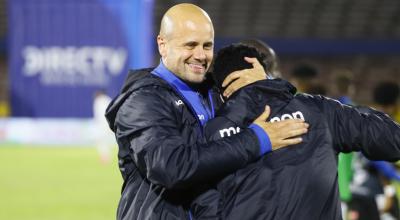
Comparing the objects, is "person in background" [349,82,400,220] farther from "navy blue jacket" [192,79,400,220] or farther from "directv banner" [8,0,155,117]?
"directv banner" [8,0,155,117]

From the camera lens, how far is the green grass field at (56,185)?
41.8 ft

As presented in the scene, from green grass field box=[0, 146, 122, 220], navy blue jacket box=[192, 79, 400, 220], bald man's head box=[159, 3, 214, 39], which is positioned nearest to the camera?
navy blue jacket box=[192, 79, 400, 220]

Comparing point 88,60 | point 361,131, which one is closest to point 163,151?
point 361,131

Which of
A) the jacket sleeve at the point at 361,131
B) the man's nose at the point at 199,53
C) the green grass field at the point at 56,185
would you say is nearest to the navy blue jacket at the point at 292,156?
the jacket sleeve at the point at 361,131

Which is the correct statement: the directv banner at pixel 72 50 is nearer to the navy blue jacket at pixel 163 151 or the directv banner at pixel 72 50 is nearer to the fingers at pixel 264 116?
the navy blue jacket at pixel 163 151

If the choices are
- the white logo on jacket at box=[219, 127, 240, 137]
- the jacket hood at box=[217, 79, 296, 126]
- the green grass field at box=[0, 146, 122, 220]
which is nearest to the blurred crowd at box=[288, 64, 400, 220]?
the jacket hood at box=[217, 79, 296, 126]

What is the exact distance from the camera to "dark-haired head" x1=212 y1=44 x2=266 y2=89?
3592 mm

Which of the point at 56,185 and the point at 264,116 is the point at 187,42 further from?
the point at 56,185

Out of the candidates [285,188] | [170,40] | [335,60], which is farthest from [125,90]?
[335,60]

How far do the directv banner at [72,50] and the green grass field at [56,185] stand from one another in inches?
70.1

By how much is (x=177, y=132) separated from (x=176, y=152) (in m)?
0.16

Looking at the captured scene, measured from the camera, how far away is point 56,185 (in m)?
16.0

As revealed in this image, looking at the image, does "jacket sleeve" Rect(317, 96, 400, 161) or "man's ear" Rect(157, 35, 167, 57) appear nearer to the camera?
"jacket sleeve" Rect(317, 96, 400, 161)

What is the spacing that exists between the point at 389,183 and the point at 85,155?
16291 millimetres
